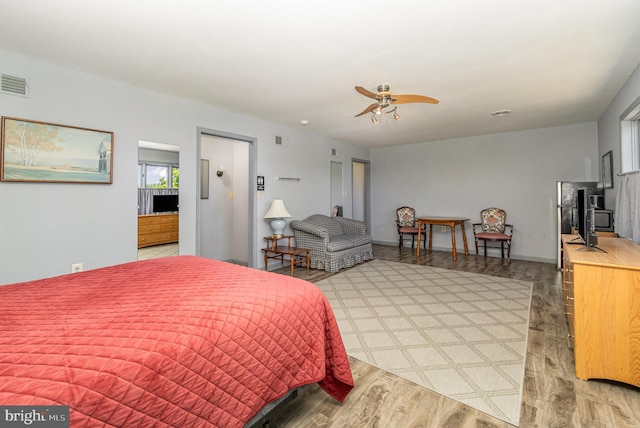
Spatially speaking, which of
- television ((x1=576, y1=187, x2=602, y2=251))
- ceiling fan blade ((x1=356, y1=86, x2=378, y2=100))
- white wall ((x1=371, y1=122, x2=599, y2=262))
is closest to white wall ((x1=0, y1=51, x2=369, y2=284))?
ceiling fan blade ((x1=356, y1=86, x2=378, y2=100))

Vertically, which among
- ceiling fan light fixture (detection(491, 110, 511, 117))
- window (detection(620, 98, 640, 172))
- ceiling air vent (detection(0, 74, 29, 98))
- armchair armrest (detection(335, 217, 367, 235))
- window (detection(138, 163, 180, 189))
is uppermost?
ceiling fan light fixture (detection(491, 110, 511, 117))

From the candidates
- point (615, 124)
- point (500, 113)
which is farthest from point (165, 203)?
point (615, 124)

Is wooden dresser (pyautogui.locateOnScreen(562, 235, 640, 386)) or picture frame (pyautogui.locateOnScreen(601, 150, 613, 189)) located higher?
picture frame (pyautogui.locateOnScreen(601, 150, 613, 189))

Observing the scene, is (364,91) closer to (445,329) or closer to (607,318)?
(445,329)

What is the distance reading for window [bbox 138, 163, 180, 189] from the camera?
11.2ft

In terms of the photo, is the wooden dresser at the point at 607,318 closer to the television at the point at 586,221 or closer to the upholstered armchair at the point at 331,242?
the television at the point at 586,221

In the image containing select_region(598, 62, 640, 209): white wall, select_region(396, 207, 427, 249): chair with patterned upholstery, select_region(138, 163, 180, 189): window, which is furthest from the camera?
select_region(396, 207, 427, 249): chair with patterned upholstery

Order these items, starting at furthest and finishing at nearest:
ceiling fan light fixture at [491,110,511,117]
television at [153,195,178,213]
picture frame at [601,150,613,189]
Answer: ceiling fan light fixture at [491,110,511,117], picture frame at [601,150,613,189], television at [153,195,178,213]

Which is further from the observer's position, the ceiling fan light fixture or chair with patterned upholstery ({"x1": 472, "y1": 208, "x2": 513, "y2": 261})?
chair with patterned upholstery ({"x1": 472, "y1": 208, "x2": 513, "y2": 261})

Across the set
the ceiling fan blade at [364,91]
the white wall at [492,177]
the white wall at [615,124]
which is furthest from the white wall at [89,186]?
the white wall at [615,124]

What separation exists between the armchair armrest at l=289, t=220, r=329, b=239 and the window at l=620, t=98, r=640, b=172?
12.1ft

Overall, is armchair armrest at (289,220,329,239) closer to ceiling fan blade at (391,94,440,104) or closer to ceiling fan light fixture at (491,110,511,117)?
ceiling fan blade at (391,94,440,104)

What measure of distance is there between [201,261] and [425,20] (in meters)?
2.37

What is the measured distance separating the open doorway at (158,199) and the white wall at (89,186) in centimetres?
7
